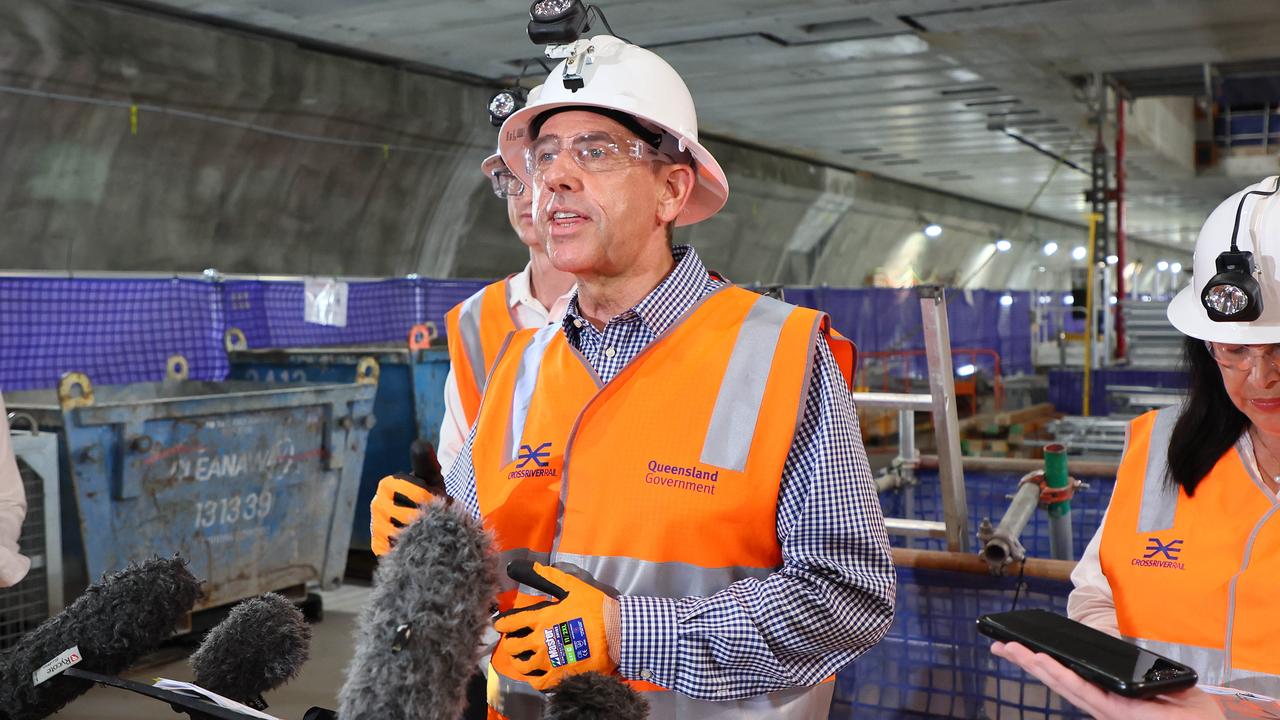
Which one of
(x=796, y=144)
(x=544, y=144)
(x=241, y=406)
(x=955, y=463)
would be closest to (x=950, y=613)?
(x=955, y=463)

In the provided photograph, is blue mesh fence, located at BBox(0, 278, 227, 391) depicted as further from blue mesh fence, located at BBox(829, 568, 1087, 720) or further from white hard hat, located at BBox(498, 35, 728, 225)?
white hard hat, located at BBox(498, 35, 728, 225)

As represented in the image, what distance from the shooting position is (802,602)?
1.81m

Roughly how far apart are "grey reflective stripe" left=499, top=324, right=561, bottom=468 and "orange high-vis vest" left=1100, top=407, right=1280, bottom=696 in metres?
1.21

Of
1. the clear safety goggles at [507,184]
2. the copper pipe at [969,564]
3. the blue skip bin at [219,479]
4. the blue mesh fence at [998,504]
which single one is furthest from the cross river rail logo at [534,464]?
the blue skip bin at [219,479]

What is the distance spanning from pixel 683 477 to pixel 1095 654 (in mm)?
675

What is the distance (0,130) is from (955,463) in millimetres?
8141

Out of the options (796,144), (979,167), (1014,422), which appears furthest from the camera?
(979,167)

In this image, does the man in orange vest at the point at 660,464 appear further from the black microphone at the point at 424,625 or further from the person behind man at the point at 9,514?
the person behind man at the point at 9,514

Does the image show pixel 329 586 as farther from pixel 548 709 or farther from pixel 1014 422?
pixel 548 709

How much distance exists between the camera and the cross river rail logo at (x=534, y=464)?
79.4 inches

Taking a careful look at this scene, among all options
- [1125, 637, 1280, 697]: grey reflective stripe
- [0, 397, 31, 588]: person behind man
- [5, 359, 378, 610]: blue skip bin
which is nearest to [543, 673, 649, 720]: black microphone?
[1125, 637, 1280, 697]: grey reflective stripe

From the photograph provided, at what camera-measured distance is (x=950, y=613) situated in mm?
3385

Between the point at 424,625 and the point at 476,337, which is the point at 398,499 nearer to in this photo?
the point at 424,625

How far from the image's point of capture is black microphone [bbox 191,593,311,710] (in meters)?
1.73
